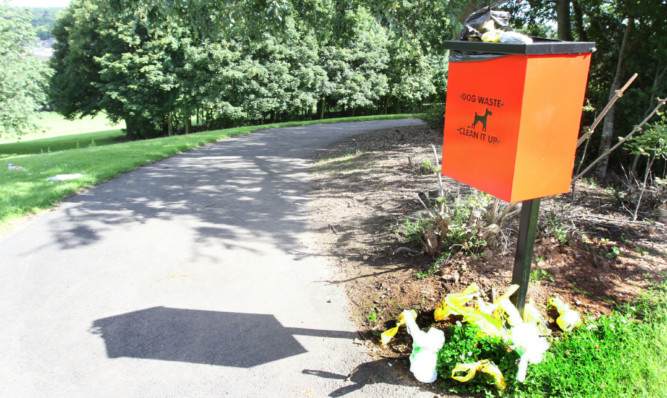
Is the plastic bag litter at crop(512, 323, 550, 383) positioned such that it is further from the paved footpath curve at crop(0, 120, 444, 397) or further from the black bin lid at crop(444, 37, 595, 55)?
the black bin lid at crop(444, 37, 595, 55)

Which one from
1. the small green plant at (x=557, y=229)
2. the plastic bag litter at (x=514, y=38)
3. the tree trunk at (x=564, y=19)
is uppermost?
the tree trunk at (x=564, y=19)

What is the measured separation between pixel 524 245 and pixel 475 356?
0.81 m

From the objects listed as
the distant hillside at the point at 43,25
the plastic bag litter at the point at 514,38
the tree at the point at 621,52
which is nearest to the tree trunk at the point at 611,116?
the tree at the point at 621,52

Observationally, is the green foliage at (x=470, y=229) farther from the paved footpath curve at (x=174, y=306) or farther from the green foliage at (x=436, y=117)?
the green foliage at (x=436, y=117)

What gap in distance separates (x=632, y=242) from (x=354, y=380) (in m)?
3.47

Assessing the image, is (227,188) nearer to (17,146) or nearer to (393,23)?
(393,23)

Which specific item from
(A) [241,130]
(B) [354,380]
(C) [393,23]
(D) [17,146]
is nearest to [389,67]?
(A) [241,130]

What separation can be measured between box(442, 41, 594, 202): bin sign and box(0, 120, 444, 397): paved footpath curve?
1.55 m

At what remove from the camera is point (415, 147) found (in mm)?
10320

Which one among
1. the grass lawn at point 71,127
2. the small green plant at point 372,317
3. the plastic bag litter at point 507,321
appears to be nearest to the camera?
the plastic bag litter at point 507,321

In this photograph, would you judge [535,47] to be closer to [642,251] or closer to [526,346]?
[526,346]

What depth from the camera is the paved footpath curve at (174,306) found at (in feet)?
9.82

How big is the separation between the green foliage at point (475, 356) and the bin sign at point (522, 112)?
38.4 inches

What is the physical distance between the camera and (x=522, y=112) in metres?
2.58
